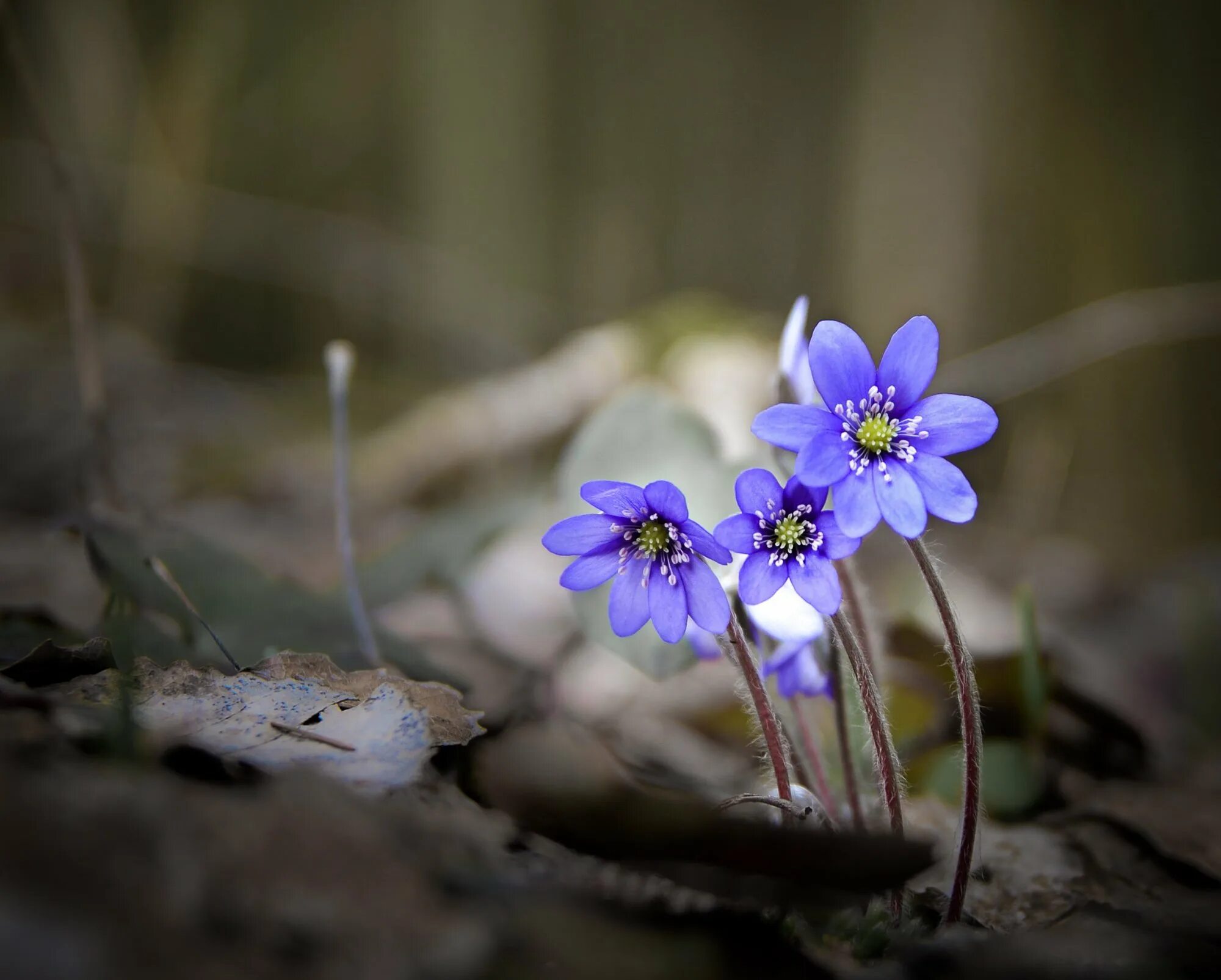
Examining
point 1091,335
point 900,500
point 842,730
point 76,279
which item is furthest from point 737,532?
point 1091,335

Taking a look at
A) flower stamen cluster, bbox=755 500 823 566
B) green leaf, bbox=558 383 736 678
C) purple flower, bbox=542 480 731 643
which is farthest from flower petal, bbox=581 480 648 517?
green leaf, bbox=558 383 736 678

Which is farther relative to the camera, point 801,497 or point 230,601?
point 230,601

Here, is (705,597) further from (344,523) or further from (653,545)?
(344,523)

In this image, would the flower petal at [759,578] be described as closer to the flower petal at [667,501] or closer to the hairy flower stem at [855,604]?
the flower petal at [667,501]

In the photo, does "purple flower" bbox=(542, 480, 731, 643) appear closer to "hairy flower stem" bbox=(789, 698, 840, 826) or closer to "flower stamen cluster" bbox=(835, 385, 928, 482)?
"flower stamen cluster" bbox=(835, 385, 928, 482)

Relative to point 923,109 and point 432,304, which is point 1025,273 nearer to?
point 923,109
